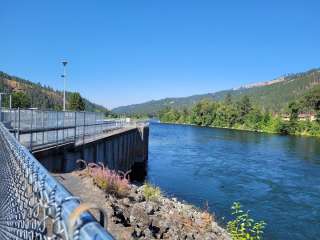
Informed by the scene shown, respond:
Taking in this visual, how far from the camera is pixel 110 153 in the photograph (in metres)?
29.9

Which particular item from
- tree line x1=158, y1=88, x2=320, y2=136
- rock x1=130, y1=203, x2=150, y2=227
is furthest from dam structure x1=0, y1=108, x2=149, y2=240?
tree line x1=158, y1=88, x2=320, y2=136

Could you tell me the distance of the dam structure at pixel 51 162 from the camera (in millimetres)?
1671

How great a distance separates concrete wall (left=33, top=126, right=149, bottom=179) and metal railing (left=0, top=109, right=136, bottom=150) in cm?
52

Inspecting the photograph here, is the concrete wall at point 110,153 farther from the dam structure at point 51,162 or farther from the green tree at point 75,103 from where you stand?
the green tree at point 75,103

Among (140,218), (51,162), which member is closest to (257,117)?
(51,162)

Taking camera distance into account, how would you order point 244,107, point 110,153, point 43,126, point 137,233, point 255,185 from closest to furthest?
1. point 137,233
2. point 43,126
3. point 110,153
4. point 255,185
5. point 244,107

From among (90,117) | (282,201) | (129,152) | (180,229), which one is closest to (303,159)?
(129,152)

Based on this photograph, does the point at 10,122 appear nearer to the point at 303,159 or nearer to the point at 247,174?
the point at 247,174

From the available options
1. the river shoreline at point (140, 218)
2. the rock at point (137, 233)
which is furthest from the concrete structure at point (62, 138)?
the rock at point (137, 233)

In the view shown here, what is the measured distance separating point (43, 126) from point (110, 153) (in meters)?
11.7

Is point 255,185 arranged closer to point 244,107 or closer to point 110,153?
point 110,153

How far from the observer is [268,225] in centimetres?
1930

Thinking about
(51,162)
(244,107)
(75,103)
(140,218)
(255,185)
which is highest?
(75,103)

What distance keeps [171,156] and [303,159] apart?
15530mm
